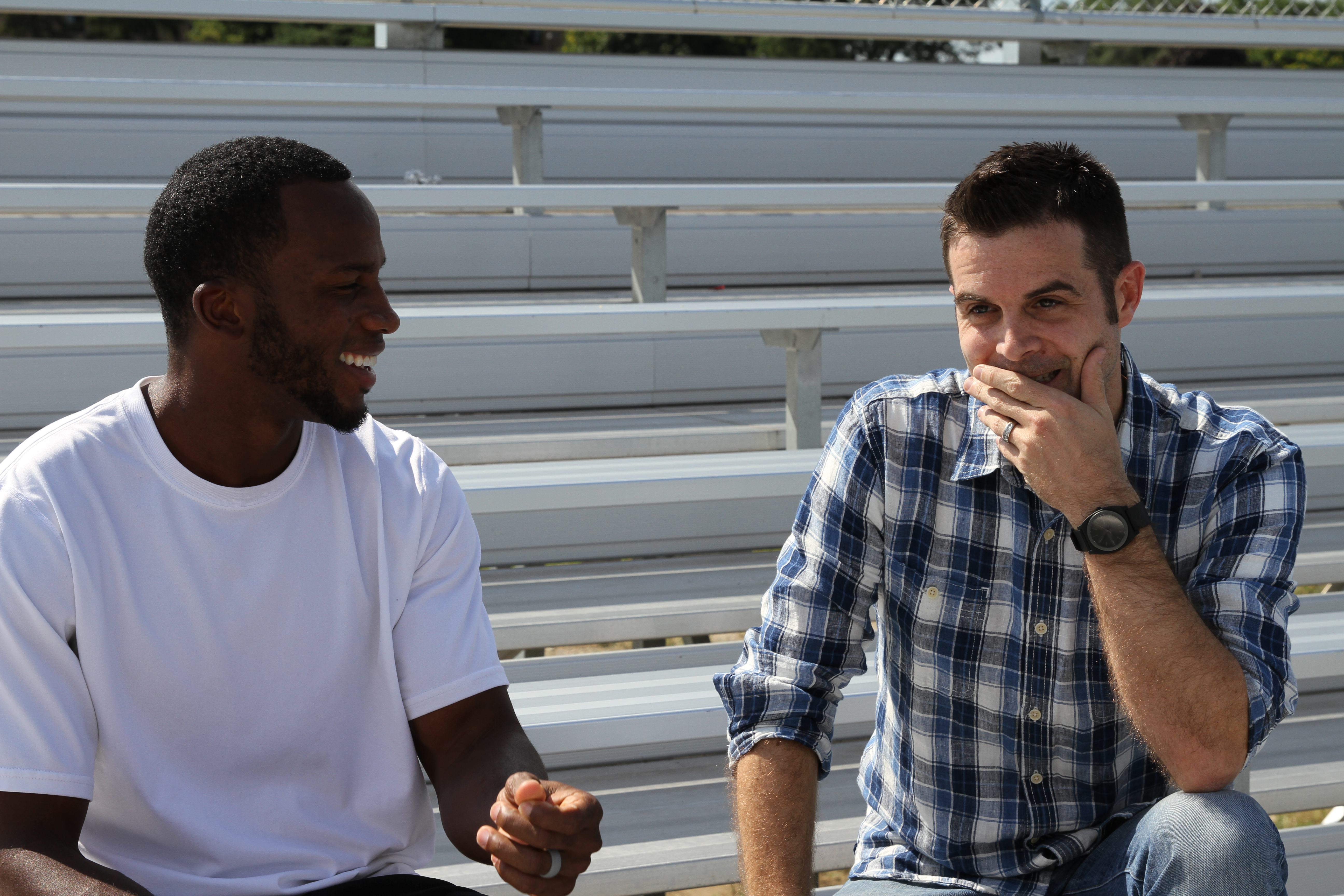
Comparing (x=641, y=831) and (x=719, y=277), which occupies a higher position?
(x=719, y=277)

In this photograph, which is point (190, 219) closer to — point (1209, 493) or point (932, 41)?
point (1209, 493)

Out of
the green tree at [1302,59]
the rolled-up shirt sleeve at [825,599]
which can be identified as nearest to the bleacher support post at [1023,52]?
the green tree at [1302,59]

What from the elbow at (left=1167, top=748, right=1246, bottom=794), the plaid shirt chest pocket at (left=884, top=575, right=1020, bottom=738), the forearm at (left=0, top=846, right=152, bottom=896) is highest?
the plaid shirt chest pocket at (left=884, top=575, right=1020, bottom=738)

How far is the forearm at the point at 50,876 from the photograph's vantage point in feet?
2.83

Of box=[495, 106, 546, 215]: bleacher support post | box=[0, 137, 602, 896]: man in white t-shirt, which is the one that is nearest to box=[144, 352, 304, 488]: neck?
box=[0, 137, 602, 896]: man in white t-shirt

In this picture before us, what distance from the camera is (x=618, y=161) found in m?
3.42

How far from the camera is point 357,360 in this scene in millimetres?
1077

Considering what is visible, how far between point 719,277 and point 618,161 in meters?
0.54

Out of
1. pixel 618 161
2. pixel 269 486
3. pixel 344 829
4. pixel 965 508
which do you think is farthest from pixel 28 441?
pixel 618 161

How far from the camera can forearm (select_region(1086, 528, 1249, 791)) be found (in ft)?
3.21

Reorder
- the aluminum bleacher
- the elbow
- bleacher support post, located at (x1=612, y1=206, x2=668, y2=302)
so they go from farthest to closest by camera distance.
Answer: bleacher support post, located at (x1=612, y1=206, x2=668, y2=302) → the aluminum bleacher → the elbow

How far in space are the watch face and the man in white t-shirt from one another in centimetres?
47

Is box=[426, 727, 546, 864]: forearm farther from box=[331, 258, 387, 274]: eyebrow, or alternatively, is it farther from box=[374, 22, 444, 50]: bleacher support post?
box=[374, 22, 444, 50]: bleacher support post

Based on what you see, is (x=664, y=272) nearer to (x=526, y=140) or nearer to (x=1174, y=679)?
(x=526, y=140)
